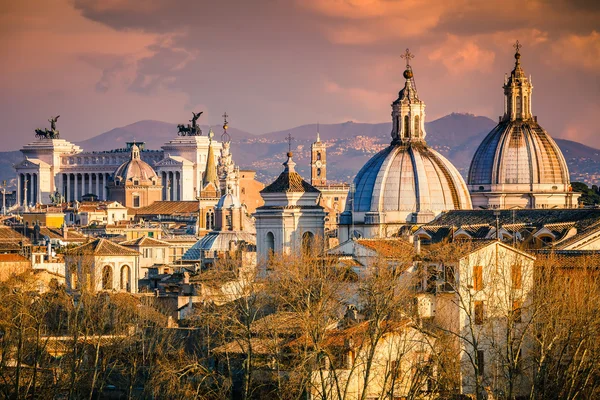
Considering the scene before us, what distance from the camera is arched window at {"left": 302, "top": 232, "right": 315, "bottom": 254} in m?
61.6

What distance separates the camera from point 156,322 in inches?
2231

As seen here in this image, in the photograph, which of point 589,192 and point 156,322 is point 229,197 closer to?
point 589,192

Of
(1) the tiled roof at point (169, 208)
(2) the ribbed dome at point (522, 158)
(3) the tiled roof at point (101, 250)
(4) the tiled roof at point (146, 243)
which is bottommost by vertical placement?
(4) the tiled roof at point (146, 243)

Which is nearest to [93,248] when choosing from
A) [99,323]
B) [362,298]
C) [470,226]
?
[470,226]

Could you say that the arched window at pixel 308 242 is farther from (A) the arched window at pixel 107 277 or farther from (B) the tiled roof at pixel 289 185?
(A) the arched window at pixel 107 277

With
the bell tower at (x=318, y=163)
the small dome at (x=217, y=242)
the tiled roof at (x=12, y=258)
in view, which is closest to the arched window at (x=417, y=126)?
the tiled roof at (x=12, y=258)

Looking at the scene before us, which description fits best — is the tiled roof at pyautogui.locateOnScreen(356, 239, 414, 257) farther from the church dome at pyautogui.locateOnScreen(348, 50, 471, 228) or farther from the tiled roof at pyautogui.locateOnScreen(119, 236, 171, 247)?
the tiled roof at pyautogui.locateOnScreen(119, 236, 171, 247)

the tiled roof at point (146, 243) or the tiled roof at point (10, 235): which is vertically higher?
the tiled roof at point (10, 235)

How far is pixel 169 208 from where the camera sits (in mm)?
175000

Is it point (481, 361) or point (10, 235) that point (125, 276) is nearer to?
point (10, 235)

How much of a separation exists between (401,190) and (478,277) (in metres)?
23.4

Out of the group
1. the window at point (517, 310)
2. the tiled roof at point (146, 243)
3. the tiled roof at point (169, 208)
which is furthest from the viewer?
the tiled roof at point (169, 208)

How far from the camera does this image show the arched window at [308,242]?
61622 millimetres

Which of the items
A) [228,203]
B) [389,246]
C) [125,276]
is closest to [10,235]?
[228,203]
